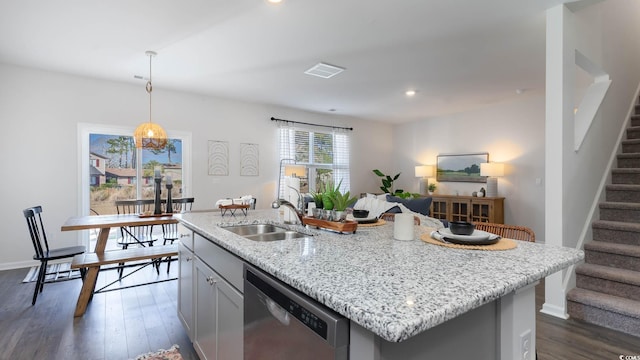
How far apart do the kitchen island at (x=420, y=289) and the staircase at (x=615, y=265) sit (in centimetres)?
185

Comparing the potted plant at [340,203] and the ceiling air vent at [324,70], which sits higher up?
the ceiling air vent at [324,70]

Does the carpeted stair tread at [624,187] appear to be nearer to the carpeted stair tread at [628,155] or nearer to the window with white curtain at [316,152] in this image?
the carpeted stair tread at [628,155]

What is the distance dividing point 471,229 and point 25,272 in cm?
498

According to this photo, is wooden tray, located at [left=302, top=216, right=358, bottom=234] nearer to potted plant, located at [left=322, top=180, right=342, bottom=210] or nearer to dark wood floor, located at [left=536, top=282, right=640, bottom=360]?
potted plant, located at [left=322, top=180, right=342, bottom=210]

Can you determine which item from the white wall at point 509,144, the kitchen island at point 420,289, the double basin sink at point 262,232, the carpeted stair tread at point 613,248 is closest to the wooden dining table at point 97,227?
the double basin sink at point 262,232

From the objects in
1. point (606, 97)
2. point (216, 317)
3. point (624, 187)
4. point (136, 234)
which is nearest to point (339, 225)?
point (216, 317)

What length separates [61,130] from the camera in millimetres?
4172

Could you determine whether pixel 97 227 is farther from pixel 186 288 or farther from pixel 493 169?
pixel 493 169

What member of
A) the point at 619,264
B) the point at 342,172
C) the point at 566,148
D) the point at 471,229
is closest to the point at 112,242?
the point at 342,172

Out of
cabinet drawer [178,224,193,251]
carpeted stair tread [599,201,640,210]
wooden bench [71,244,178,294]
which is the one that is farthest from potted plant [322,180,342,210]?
carpeted stair tread [599,201,640,210]

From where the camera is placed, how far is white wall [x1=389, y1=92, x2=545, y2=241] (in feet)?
17.4

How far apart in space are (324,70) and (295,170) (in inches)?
101

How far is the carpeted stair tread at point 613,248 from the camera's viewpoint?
2627 millimetres

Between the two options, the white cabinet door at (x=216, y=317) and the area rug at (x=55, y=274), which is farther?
the area rug at (x=55, y=274)
